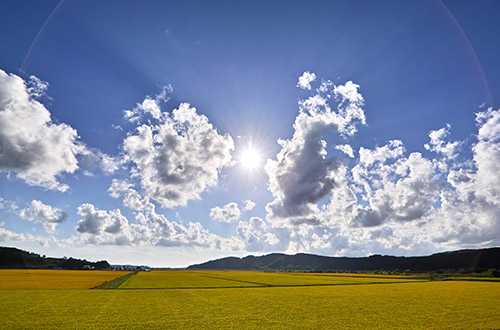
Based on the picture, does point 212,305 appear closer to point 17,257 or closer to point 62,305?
point 62,305

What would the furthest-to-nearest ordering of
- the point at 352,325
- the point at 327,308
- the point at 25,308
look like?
1. the point at 327,308
2. the point at 25,308
3. the point at 352,325

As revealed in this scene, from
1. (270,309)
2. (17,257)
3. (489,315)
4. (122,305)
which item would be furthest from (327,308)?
(17,257)

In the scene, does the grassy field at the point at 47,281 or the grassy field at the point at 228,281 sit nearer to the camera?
the grassy field at the point at 47,281

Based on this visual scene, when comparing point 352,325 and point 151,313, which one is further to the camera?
point 151,313

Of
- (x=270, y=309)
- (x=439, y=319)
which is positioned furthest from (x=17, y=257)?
(x=439, y=319)

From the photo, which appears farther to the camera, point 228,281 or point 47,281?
point 228,281

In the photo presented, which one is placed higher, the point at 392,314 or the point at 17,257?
the point at 17,257

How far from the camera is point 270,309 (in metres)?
30.7

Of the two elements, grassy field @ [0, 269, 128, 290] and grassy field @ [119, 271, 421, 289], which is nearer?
grassy field @ [0, 269, 128, 290]

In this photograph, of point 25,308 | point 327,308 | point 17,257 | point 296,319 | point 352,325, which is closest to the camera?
point 352,325

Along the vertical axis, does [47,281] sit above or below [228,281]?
above

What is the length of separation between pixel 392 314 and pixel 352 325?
8.06 m

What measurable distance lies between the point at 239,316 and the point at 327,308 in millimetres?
10929

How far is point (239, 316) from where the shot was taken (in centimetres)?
2634
